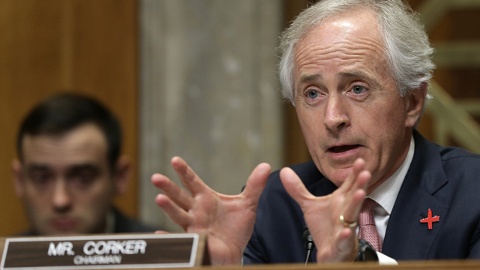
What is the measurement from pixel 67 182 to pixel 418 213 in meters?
1.70

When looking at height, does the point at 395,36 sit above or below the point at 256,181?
above

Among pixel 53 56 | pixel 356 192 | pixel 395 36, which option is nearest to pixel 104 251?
pixel 356 192

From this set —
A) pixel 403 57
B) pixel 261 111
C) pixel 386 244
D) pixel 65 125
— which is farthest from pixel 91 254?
pixel 261 111

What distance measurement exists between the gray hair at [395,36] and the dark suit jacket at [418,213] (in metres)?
0.22

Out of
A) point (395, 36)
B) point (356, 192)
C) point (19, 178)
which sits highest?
point (395, 36)

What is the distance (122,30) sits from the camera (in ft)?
15.7

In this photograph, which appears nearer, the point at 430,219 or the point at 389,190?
the point at 430,219

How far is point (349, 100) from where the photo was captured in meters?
2.80

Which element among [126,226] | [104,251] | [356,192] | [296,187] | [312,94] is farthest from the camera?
[126,226]

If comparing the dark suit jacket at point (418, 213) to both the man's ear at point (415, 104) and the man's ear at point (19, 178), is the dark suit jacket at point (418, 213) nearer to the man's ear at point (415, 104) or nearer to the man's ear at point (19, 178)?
the man's ear at point (415, 104)

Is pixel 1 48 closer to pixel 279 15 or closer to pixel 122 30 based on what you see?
pixel 122 30

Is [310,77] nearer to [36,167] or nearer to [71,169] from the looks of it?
[71,169]

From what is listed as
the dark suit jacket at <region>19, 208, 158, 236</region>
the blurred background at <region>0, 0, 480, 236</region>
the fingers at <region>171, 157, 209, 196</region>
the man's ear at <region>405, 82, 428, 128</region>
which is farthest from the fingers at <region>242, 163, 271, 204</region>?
the blurred background at <region>0, 0, 480, 236</region>

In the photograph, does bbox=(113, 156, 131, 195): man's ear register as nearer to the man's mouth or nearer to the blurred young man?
the blurred young man
